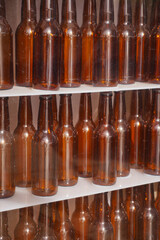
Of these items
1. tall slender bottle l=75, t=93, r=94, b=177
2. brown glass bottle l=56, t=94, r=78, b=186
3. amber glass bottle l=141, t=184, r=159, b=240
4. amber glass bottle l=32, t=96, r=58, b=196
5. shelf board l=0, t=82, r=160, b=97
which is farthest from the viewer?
amber glass bottle l=141, t=184, r=159, b=240

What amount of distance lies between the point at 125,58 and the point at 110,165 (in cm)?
49

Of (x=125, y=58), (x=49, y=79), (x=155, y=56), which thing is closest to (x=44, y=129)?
(x=49, y=79)

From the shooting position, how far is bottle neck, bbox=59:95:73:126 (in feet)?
5.50

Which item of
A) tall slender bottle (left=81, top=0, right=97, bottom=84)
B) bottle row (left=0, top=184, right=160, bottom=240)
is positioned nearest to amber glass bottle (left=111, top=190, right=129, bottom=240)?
bottle row (left=0, top=184, right=160, bottom=240)

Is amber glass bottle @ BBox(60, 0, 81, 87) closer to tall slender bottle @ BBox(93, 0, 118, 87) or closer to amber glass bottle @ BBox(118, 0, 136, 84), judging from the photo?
tall slender bottle @ BBox(93, 0, 118, 87)

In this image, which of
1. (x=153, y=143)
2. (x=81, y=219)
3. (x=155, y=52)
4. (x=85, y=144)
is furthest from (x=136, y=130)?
(x=81, y=219)

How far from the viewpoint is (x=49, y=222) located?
5.50ft

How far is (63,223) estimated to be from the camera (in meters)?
1.75

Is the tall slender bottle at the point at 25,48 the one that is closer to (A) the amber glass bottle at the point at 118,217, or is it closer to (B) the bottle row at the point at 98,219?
(B) the bottle row at the point at 98,219

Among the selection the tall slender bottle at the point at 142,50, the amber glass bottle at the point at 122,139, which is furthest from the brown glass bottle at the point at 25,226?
the tall slender bottle at the point at 142,50

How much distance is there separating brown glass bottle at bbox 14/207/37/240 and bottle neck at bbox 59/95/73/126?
0.41 metres

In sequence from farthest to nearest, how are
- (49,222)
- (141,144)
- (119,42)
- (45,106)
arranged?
(141,144) → (119,42) → (49,222) → (45,106)

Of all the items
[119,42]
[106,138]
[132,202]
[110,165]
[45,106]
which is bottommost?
[132,202]

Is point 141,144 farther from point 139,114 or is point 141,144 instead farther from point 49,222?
point 49,222
